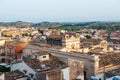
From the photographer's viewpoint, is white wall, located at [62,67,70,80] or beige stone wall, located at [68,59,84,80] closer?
white wall, located at [62,67,70,80]

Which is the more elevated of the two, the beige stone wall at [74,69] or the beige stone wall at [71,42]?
the beige stone wall at [71,42]

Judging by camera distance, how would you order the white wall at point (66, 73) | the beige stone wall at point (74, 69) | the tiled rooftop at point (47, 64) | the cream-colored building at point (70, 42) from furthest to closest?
the cream-colored building at point (70, 42), the beige stone wall at point (74, 69), the white wall at point (66, 73), the tiled rooftop at point (47, 64)

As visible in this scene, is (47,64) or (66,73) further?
(47,64)

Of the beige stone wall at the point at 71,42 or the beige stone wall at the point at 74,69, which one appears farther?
the beige stone wall at the point at 71,42

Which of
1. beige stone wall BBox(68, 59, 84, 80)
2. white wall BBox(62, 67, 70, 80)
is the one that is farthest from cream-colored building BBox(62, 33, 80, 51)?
white wall BBox(62, 67, 70, 80)

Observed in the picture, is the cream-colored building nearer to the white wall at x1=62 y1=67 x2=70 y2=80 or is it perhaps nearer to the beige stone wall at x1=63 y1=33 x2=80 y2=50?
the beige stone wall at x1=63 y1=33 x2=80 y2=50

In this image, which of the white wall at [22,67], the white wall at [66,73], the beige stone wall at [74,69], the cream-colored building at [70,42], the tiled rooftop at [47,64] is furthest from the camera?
the cream-colored building at [70,42]

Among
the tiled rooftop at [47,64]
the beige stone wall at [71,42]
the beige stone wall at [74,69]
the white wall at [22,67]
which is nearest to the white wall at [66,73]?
the tiled rooftop at [47,64]

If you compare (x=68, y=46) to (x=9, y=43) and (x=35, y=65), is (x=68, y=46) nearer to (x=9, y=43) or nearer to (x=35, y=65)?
(x=9, y=43)

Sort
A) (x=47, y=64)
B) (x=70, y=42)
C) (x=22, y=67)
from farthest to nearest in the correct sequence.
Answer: (x=70, y=42) < (x=47, y=64) < (x=22, y=67)

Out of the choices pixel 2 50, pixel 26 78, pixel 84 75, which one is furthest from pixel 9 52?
pixel 26 78

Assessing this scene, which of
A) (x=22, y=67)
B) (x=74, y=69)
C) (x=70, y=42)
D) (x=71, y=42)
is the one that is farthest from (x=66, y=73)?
(x=71, y=42)

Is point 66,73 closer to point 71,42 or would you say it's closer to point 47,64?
point 47,64

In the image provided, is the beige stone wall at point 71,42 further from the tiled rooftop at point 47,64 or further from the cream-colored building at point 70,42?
the tiled rooftop at point 47,64
